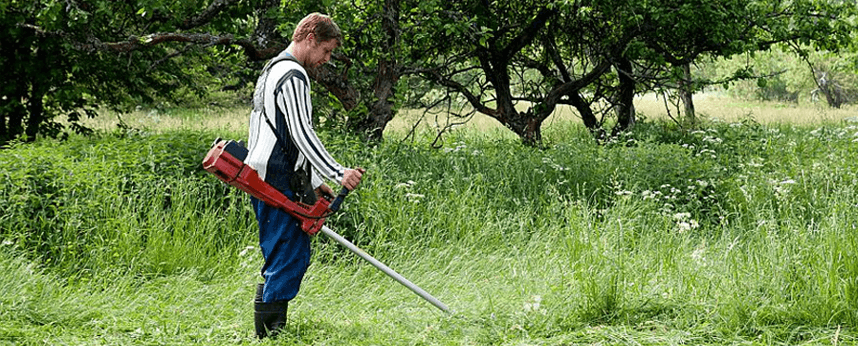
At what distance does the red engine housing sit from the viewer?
3754 millimetres

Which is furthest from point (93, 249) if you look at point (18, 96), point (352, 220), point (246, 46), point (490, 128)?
point (490, 128)

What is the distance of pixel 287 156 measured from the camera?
13.1 feet

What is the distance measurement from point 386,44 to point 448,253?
3.38m

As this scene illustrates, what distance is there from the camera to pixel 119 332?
436cm

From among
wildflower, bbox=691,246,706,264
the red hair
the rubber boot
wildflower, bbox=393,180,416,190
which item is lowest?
the rubber boot

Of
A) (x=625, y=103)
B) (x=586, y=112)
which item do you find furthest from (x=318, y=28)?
(x=625, y=103)

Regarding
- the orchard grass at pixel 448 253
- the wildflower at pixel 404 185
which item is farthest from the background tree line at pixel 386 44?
the wildflower at pixel 404 185

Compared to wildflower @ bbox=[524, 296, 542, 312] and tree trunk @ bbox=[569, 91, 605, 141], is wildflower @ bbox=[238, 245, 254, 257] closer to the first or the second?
wildflower @ bbox=[524, 296, 542, 312]

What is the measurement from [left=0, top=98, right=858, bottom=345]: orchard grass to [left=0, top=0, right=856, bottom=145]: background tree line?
124 cm

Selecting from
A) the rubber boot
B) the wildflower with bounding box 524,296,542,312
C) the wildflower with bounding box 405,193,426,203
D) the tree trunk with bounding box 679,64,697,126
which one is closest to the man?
the rubber boot

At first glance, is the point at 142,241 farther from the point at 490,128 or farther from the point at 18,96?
the point at 490,128

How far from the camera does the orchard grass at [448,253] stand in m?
4.09

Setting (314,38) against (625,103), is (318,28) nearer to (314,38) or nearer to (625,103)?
(314,38)

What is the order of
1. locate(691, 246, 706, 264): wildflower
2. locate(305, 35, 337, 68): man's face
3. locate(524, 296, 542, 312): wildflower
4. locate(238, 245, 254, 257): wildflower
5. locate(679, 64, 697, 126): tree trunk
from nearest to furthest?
locate(305, 35, 337, 68): man's face
locate(524, 296, 542, 312): wildflower
locate(691, 246, 706, 264): wildflower
locate(238, 245, 254, 257): wildflower
locate(679, 64, 697, 126): tree trunk
